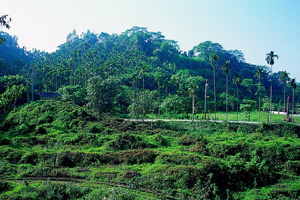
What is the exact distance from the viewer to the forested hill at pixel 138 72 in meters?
60.4

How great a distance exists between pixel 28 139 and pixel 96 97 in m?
20.9

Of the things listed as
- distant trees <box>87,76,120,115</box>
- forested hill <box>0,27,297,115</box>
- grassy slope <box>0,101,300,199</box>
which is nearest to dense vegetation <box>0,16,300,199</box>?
grassy slope <box>0,101,300,199</box>

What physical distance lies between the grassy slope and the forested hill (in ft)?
49.1

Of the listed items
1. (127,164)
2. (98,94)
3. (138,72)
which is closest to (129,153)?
(127,164)

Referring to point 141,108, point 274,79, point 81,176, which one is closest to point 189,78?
point 141,108

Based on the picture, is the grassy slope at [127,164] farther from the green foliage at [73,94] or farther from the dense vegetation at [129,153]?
the green foliage at [73,94]

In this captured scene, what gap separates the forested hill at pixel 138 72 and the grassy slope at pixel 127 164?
49.1 feet

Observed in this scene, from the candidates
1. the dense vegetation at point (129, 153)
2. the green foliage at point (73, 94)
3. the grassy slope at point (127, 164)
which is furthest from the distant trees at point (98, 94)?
the grassy slope at point (127, 164)

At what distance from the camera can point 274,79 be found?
112250 mm

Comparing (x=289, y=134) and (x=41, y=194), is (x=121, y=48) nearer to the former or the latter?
(x=289, y=134)

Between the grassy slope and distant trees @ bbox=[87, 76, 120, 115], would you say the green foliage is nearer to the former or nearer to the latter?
distant trees @ bbox=[87, 76, 120, 115]

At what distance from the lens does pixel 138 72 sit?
255 ft

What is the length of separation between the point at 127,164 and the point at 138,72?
55360mm

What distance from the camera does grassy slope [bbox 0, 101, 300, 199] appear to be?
1794cm
